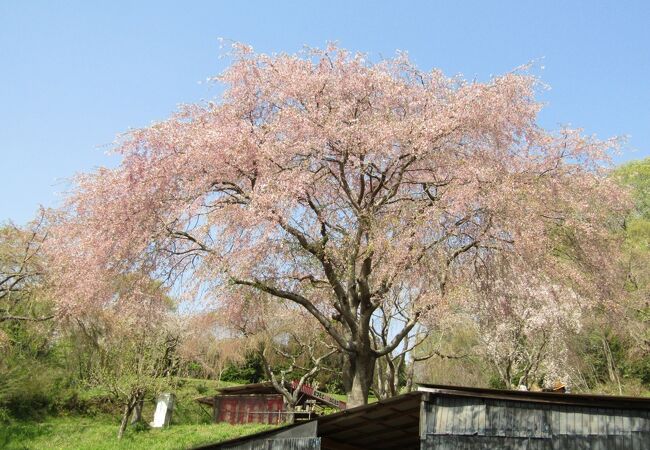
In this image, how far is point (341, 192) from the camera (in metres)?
16.6

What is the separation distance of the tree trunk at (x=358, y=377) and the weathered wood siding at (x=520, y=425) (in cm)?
554

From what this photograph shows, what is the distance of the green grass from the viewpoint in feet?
83.7

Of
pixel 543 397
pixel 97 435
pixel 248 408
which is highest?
pixel 248 408

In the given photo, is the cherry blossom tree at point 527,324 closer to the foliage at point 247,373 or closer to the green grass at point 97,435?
the green grass at point 97,435

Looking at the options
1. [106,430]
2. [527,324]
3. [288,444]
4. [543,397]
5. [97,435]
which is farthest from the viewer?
[106,430]

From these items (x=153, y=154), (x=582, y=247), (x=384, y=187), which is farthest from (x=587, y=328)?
(x=153, y=154)

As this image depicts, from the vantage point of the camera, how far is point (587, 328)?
33031 millimetres

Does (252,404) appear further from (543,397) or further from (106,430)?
(543,397)

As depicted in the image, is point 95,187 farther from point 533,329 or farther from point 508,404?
point 533,329

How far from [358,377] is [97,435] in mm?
18633

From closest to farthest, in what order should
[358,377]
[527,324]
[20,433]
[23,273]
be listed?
[358,377]
[23,273]
[527,324]
[20,433]

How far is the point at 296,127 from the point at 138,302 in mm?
6075

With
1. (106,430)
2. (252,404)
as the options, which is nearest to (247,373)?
(252,404)

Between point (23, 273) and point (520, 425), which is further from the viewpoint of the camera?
point (23, 273)
